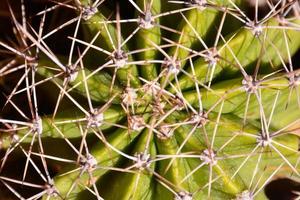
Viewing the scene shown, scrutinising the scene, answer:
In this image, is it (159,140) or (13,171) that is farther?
(13,171)

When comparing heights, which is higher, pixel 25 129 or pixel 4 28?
pixel 4 28

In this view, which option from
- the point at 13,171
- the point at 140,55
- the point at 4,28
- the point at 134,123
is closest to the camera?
the point at 134,123

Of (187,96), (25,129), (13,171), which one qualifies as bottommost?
(13,171)

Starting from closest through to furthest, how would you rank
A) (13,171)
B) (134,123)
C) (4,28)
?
1. (134,123)
2. (13,171)
3. (4,28)

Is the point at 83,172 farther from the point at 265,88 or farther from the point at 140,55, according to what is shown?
the point at 265,88

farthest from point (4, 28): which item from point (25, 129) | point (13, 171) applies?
point (25, 129)

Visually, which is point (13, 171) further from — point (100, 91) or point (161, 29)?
point (161, 29)

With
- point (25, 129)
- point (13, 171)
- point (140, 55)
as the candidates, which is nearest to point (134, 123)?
point (140, 55)
